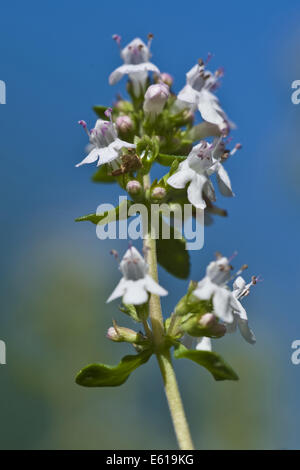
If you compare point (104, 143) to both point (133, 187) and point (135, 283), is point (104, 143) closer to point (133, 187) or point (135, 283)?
point (133, 187)

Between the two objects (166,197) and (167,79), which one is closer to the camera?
(166,197)

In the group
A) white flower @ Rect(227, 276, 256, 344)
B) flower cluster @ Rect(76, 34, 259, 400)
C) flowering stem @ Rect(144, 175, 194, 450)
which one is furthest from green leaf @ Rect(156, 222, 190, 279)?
white flower @ Rect(227, 276, 256, 344)

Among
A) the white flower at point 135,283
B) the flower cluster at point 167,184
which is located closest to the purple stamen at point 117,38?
the flower cluster at point 167,184

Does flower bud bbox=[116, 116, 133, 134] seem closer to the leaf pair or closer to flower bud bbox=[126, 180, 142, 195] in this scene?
flower bud bbox=[126, 180, 142, 195]

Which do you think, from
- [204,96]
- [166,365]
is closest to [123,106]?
[204,96]

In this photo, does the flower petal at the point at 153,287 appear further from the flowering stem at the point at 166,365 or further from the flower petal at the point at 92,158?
the flower petal at the point at 92,158
